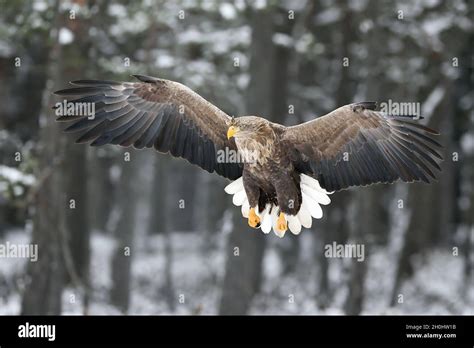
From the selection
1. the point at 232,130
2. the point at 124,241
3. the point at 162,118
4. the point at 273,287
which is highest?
the point at 162,118

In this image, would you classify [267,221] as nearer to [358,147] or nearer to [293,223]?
[293,223]

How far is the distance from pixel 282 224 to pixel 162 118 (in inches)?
63.6

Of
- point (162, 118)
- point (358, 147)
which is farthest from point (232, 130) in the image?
point (358, 147)

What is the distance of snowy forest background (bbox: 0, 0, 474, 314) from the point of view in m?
11.4

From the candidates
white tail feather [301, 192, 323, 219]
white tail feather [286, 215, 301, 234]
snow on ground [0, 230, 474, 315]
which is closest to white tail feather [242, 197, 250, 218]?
white tail feather [286, 215, 301, 234]

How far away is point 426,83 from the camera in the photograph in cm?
1828

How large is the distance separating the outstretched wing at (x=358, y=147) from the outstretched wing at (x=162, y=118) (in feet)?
2.67

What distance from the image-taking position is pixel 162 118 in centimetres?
797

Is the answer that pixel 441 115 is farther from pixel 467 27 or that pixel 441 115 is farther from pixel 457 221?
pixel 457 221

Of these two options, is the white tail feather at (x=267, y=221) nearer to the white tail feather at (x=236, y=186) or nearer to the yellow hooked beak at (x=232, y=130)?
the white tail feather at (x=236, y=186)

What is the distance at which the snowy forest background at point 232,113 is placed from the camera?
1145cm

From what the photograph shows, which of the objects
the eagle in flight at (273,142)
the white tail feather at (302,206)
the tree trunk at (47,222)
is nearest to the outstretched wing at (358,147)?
the eagle in flight at (273,142)

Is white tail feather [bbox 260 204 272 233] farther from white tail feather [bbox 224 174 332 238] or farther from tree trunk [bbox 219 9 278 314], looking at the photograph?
tree trunk [bbox 219 9 278 314]
